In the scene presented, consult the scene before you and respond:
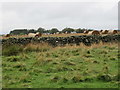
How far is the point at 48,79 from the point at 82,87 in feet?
4.17

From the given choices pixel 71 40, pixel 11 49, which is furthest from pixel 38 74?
pixel 71 40

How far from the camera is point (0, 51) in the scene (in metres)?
13.6

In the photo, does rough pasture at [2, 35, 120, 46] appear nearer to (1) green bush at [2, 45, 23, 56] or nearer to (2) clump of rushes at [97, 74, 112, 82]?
(1) green bush at [2, 45, 23, 56]

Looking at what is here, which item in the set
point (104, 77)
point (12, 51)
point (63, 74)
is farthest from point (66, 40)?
point (104, 77)

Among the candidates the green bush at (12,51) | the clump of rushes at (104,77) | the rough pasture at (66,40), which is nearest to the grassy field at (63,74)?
the clump of rushes at (104,77)

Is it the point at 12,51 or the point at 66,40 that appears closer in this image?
the point at 12,51

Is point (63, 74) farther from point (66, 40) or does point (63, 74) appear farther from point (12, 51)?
point (66, 40)

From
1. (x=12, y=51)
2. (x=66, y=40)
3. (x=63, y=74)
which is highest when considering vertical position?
(x=66, y=40)

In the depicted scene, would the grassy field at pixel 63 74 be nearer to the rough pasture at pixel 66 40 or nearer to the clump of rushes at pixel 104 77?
the clump of rushes at pixel 104 77

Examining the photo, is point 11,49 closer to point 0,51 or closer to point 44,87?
point 0,51

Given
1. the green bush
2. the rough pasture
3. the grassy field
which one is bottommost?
the grassy field

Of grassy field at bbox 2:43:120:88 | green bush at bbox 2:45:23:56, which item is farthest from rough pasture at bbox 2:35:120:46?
grassy field at bbox 2:43:120:88

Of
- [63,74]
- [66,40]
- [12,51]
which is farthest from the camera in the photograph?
[66,40]

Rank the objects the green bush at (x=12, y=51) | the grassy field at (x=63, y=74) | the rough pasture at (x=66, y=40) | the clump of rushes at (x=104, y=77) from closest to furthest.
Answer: the grassy field at (x=63, y=74)
the clump of rushes at (x=104, y=77)
the green bush at (x=12, y=51)
the rough pasture at (x=66, y=40)
